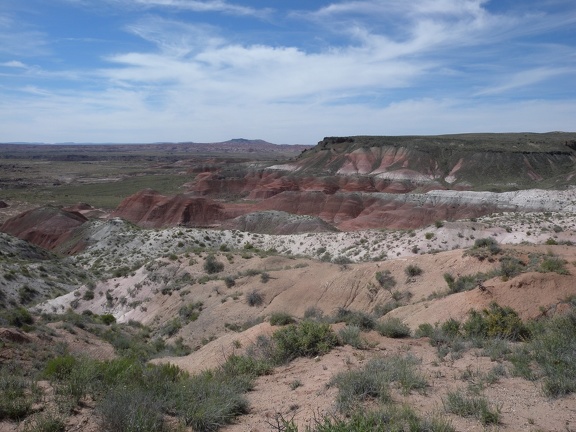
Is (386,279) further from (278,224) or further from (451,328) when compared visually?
(278,224)

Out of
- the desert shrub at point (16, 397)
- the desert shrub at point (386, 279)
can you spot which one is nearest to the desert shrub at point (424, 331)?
the desert shrub at point (386, 279)

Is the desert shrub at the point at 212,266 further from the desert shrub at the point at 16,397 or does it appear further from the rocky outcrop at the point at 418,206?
the rocky outcrop at the point at 418,206

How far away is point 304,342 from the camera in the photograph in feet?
33.4

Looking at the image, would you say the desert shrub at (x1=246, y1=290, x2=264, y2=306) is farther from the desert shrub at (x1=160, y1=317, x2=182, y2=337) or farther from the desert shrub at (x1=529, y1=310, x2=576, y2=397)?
the desert shrub at (x1=529, y1=310, x2=576, y2=397)

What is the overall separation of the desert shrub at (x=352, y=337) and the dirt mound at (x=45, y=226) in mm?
53056

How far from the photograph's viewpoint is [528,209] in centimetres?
5459

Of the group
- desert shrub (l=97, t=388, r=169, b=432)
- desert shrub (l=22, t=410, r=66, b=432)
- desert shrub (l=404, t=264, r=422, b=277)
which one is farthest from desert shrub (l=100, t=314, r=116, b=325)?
desert shrub (l=97, t=388, r=169, b=432)

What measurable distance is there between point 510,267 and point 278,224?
43246 millimetres

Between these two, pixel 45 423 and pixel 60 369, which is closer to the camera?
pixel 45 423

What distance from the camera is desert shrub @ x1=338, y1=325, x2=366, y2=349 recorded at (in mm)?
10281

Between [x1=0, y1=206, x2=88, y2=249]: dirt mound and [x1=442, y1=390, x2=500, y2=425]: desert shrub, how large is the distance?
188ft

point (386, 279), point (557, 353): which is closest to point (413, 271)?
point (386, 279)

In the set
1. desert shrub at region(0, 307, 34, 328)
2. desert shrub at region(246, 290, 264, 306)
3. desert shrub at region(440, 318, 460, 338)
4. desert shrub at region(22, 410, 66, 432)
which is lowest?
desert shrub at region(0, 307, 34, 328)

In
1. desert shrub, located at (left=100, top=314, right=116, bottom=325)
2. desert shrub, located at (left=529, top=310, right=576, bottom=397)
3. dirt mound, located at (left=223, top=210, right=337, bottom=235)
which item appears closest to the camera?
desert shrub, located at (left=529, top=310, right=576, bottom=397)
